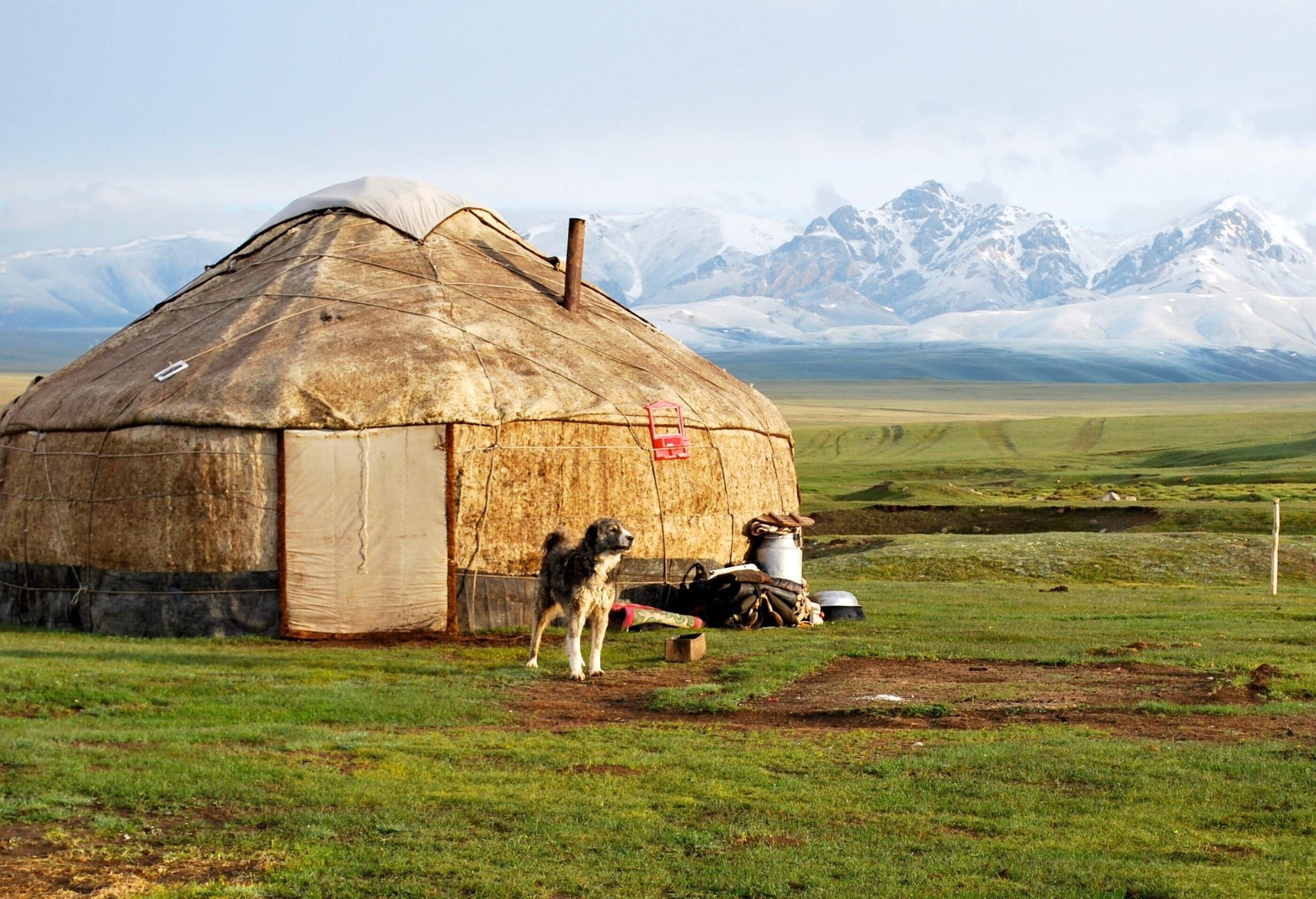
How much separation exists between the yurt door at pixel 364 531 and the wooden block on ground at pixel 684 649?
3033 millimetres

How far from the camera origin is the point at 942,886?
6918 mm

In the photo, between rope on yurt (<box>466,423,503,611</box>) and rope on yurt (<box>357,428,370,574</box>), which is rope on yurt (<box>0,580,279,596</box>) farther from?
rope on yurt (<box>466,423,503,611</box>)

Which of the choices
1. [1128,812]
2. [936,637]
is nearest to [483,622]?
[936,637]

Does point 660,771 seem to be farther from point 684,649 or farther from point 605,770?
point 684,649

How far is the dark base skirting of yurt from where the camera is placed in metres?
16.2

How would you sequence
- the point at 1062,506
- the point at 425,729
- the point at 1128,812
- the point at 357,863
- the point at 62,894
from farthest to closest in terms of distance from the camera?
1. the point at 1062,506
2. the point at 425,729
3. the point at 1128,812
4. the point at 357,863
5. the point at 62,894

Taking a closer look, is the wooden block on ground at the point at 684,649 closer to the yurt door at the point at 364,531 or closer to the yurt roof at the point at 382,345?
the yurt door at the point at 364,531

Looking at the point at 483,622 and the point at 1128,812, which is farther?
the point at 483,622

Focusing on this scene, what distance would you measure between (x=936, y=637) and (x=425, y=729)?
787cm

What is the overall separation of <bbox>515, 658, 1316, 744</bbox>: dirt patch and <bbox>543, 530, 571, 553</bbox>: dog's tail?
4.51 ft

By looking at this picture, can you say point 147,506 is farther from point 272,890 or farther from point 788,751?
point 272,890

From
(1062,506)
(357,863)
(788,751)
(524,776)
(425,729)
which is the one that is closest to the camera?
(357,863)

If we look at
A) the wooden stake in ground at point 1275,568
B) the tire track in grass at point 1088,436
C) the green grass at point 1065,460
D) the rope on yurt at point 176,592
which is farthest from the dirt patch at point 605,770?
the tire track in grass at point 1088,436

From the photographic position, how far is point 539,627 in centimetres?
1443
